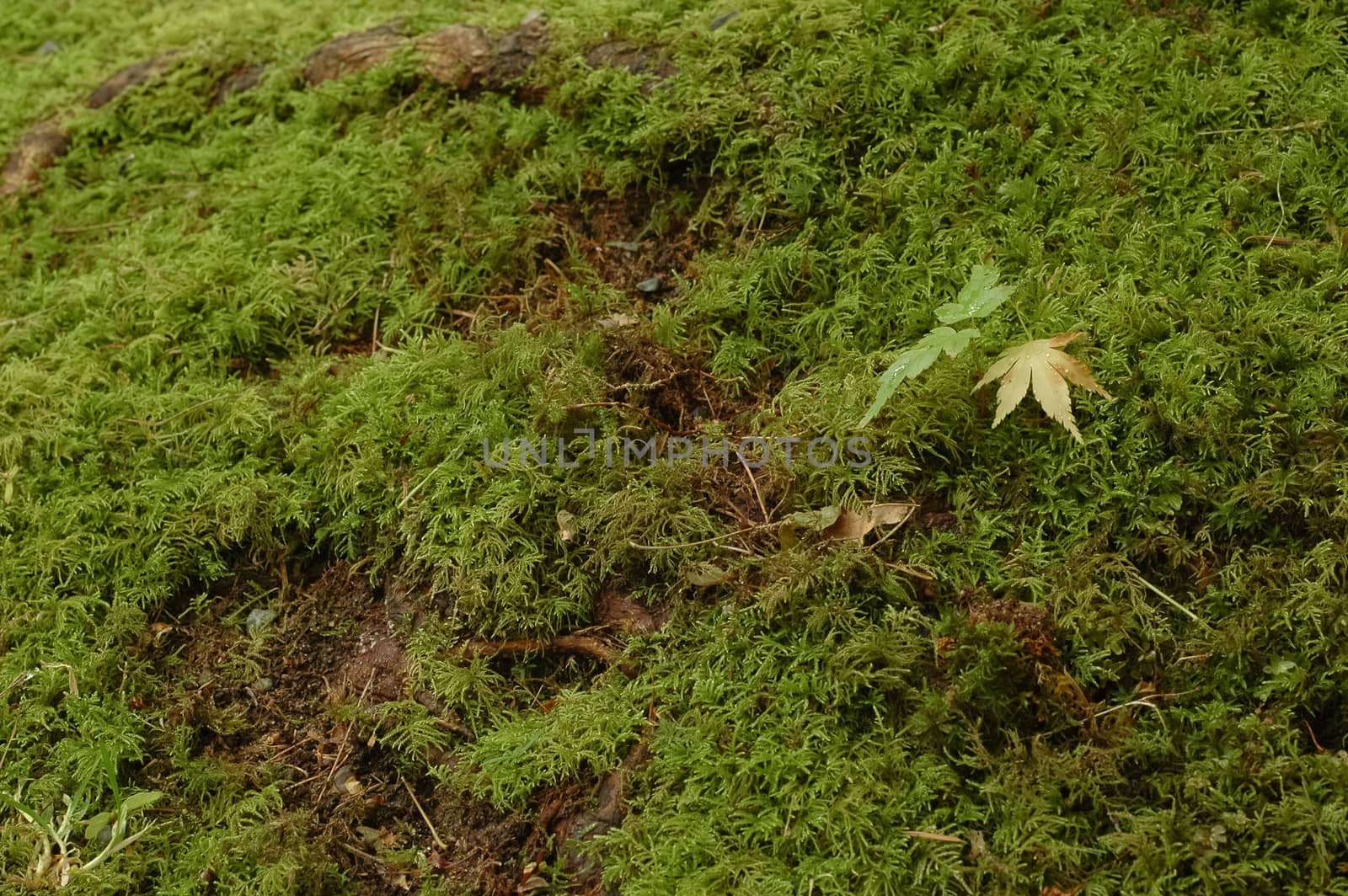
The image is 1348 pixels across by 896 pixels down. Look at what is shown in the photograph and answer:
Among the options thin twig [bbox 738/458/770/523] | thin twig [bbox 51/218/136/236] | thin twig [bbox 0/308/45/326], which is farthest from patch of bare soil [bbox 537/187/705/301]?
thin twig [bbox 0/308/45/326]

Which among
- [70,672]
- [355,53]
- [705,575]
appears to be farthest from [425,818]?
[355,53]

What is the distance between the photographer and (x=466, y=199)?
152 inches

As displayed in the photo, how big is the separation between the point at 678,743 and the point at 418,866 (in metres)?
0.78

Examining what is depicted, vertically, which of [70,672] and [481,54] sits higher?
[481,54]

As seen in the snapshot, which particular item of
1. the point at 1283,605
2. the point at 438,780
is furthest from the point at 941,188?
the point at 438,780

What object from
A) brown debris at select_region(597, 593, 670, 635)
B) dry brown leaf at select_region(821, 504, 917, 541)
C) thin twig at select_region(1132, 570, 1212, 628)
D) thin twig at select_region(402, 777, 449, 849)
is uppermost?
dry brown leaf at select_region(821, 504, 917, 541)

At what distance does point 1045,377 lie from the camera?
8.80ft

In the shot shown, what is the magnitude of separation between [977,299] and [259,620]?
95.4 inches

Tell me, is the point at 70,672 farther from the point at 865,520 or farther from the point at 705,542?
the point at 865,520

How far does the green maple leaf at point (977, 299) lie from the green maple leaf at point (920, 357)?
74 mm

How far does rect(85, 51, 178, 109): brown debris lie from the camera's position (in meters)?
4.67

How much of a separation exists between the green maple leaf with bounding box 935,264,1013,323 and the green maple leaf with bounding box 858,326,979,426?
0.24 ft

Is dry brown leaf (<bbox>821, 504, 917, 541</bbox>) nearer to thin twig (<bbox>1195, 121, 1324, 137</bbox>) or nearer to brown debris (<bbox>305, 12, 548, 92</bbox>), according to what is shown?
thin twig (<bbox>1195, 121, 1324, 137</bbox>)

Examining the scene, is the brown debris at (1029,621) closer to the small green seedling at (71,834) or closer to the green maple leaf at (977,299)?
the green maple leaf at (977,299)
